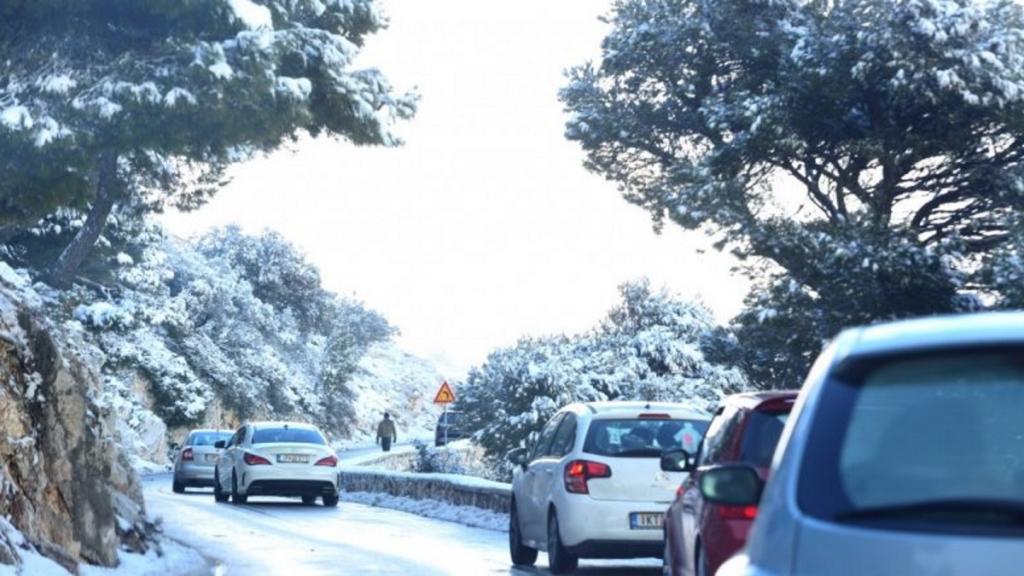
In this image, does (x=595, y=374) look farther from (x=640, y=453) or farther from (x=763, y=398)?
(x=763, y=398)

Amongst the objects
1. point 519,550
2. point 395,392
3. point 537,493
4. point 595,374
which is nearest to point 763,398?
point 537,493

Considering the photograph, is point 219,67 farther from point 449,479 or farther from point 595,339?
point 595,339

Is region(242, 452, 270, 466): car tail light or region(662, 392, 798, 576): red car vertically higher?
region(242, 452, 270, 466): car tail light

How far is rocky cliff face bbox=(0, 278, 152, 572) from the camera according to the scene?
13461 millimetres

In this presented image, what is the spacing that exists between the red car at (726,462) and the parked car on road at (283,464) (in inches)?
809

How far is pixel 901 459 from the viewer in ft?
14.5

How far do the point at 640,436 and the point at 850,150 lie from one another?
16.7 m

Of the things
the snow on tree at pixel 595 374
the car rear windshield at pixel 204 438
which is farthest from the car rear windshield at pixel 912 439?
the car rear windshield at pixel 204 438

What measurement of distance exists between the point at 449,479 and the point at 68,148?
15.5 meters

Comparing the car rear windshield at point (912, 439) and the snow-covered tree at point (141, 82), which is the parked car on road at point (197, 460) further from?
the car rear windshield at point (912, 439)

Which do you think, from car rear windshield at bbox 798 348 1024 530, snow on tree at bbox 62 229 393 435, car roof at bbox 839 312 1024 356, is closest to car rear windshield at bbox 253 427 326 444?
snow on tree at bbox 62 229 393 435

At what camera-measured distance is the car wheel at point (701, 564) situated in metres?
9.97

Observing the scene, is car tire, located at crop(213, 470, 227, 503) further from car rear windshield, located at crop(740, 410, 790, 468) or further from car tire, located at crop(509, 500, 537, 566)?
car rear windshield, located at crop(740, 410, 790, 468)

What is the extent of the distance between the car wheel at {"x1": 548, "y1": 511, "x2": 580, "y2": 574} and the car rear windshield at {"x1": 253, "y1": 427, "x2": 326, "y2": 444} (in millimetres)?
15578
